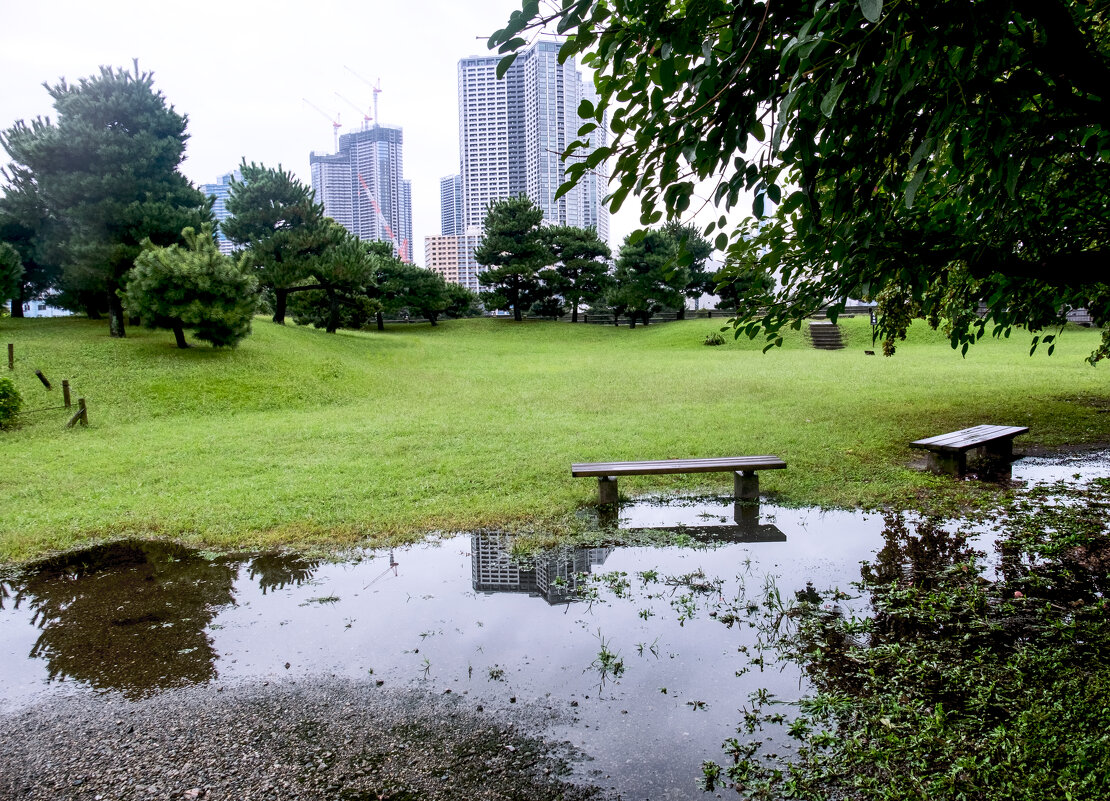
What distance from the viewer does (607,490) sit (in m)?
6.68

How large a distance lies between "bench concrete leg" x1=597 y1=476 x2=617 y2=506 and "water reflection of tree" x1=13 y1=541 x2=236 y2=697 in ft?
11.0

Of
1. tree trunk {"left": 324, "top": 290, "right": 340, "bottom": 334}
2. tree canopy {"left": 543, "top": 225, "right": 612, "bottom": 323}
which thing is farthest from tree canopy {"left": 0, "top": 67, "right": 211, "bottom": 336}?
tree canopy {"left": 543, "top": 225, "right": 612, "bottom": 323}

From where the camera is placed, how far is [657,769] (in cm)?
278

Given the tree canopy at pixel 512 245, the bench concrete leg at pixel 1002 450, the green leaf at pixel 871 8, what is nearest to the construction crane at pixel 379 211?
the tree canopy at pixel 512 245

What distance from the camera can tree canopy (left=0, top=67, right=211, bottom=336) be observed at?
18719 mm

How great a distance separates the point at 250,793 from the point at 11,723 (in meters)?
1.51

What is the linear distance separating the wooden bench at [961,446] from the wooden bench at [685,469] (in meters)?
2.13

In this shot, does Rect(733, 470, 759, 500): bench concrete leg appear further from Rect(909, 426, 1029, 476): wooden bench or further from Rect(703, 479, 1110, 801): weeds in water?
Rect(909, 426, 1029, 476): wooden bench

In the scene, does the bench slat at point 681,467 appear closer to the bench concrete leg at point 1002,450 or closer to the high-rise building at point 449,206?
the bench concrete leg at point 1002,450

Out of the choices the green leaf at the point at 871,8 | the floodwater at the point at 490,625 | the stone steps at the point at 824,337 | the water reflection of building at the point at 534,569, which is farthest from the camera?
the stone steps at the point at 824,337

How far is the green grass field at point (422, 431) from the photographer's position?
656 centimetres

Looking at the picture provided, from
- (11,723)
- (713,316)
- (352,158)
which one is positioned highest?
(352,158)

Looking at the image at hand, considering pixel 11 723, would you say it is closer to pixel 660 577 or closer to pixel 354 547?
pixel 354 547

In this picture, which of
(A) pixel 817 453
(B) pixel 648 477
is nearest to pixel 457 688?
(B) pixel 648 477
